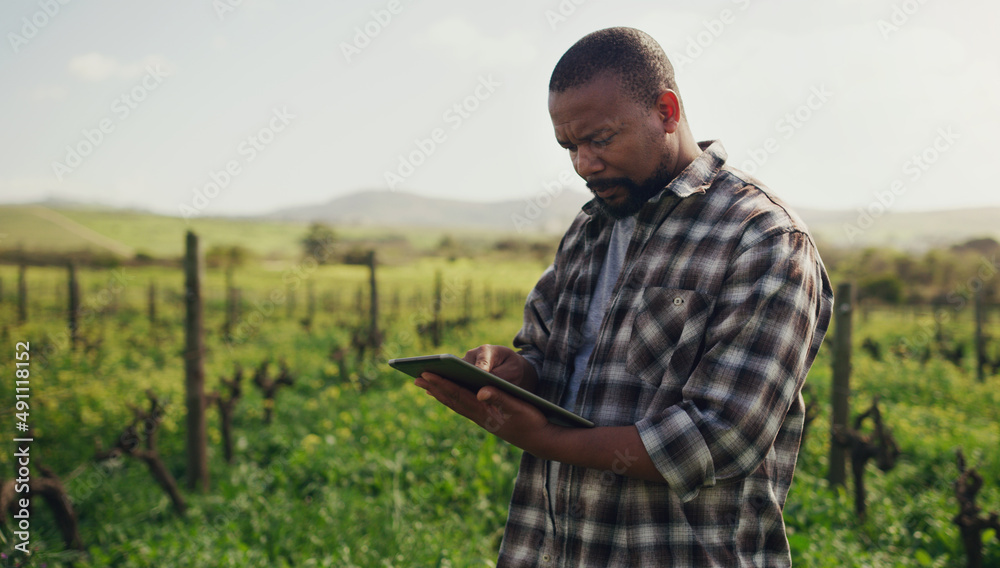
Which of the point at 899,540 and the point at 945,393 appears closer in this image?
the point at 899,540

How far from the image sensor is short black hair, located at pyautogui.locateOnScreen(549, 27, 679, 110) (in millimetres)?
1493

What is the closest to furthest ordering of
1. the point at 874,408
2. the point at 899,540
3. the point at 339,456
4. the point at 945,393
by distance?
1. the point at 899,540
2. the point at 874,408
3. the point at 339,456
4. the point at 945,393

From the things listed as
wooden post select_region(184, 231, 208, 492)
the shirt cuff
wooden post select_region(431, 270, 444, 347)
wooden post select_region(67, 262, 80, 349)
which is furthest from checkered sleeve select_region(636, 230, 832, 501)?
wooden post select_region(431, 270, 444, 347)

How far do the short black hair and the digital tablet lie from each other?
80 cm

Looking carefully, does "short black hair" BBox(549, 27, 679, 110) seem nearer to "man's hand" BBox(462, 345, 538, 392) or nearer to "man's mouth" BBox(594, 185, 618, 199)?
"man's mouth" BBox(594, 185, 618, 199)

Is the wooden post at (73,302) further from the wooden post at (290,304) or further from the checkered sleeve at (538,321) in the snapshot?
the wooden post at (290,304)

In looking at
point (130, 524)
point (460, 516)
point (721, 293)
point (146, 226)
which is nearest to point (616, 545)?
point (721, 293)

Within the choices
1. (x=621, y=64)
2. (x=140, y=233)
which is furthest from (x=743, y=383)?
(x=140, y=233)

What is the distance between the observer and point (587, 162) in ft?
5.04

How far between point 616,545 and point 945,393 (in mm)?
11786

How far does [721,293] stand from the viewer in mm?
1295

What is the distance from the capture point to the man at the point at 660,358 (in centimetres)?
120

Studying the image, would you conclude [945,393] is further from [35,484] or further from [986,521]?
[35,484]

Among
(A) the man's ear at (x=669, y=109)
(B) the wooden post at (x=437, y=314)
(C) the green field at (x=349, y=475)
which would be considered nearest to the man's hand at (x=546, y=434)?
(A) the man's ear at (x=669, y=109)
